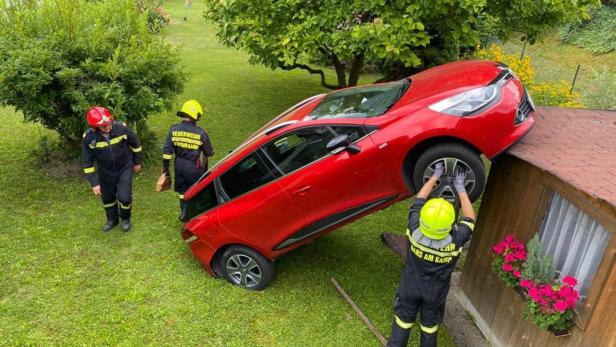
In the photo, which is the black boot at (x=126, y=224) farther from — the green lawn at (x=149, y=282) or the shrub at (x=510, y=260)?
the shrub at (x=510, y=260)

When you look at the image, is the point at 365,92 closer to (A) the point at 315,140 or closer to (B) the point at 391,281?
(A) the point at 315,140

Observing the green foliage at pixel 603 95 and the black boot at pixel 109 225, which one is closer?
the black boot at pixel 109 225

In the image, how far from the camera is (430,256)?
3.67 m

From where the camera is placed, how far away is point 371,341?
4.49 meters

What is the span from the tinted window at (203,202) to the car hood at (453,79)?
7.73ft

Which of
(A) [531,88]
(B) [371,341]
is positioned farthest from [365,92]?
(A) [531,88]

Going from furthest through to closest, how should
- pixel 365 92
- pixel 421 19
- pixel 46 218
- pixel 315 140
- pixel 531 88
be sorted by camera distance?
pixel 531 88, pixel 421 19, pixel 46 218, pixel 365 92, pixel 315 140

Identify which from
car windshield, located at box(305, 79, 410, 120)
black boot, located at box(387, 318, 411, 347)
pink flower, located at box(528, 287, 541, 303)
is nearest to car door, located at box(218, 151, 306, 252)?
car windshield, located at box(305, 79, 410, 120)

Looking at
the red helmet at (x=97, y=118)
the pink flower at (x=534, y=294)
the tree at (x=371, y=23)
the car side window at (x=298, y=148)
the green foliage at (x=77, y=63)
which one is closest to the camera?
the pink flower at (x=534, y=294)

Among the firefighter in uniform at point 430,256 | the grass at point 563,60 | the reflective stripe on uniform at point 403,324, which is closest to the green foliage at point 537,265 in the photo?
the firefighter in uniform at point 430,256

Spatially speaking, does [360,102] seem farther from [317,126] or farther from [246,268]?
[246,268]

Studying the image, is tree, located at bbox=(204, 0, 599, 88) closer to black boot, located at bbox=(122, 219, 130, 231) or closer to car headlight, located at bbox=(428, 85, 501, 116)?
car headlight, located at bbox=(428, 85, 501, 116)

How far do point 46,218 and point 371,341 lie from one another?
480cm

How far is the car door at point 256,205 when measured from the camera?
461 centimetres
